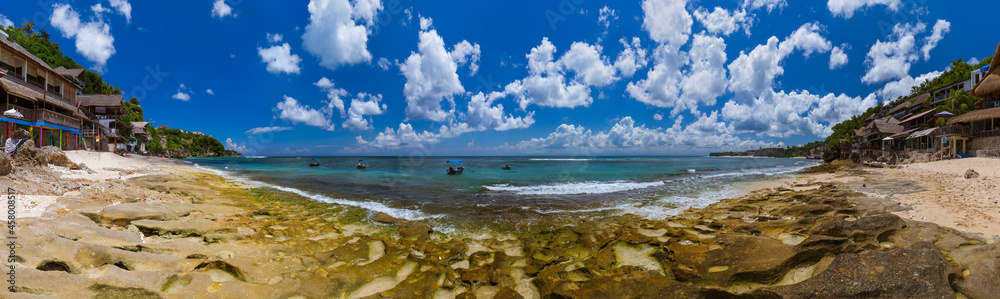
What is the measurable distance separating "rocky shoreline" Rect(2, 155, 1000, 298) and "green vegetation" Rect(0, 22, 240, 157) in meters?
63.6

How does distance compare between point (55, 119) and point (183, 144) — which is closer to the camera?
point (55, 119)

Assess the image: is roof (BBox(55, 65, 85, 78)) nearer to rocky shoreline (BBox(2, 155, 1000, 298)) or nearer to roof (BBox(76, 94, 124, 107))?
roof (BBox(76, 94, 124, 107))

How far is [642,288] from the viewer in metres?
4.61

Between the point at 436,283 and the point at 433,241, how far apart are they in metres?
2.69

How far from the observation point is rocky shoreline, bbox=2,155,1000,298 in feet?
12.3

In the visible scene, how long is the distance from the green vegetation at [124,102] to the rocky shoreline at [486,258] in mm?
63581

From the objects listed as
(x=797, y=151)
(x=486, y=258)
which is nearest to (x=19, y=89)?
(x=486, y=258)

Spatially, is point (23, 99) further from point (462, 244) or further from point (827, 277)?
point (827, 277)

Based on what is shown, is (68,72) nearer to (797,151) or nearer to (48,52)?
(48,52)

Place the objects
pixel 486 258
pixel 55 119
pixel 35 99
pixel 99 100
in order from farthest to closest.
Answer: pixel 99 100, pixel 55 119, pixel 35 99, pixel 486 258

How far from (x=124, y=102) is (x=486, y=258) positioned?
104 m

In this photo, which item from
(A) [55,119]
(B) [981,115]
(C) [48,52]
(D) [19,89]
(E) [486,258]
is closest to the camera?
(E) [486,258]

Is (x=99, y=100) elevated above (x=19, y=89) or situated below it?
above

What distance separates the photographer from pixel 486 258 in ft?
21.9
